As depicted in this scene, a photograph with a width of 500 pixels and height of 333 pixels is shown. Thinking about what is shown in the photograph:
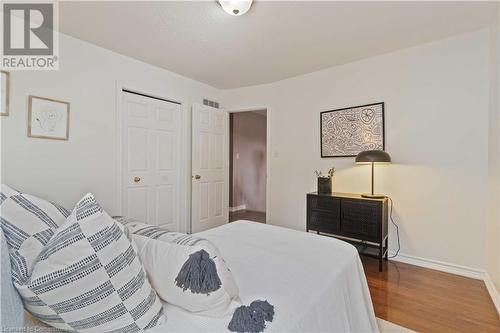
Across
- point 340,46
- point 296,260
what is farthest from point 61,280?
point 340,46

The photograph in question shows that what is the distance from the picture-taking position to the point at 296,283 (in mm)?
1102

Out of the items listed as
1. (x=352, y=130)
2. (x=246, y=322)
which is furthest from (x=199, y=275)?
(x=352, y=130)

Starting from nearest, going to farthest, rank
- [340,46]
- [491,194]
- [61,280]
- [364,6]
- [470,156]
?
1. [61,280]
2. [364,6]
3. [491,194]
4. [470,156]
5. [340,46]

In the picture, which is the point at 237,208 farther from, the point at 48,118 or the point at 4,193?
the point at 4,193

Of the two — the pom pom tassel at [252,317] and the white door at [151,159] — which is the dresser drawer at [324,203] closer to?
the white door at [151,159]

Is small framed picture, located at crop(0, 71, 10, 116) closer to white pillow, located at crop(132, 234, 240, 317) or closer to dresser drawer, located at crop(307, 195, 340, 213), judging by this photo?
white pillow, located at crop(132, 234, 240, 317)

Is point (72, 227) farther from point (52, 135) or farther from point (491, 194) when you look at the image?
point (491, 194)

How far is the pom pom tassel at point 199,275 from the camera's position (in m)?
0.84

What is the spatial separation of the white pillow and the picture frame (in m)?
2.64

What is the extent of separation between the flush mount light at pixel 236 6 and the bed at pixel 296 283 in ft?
5.86

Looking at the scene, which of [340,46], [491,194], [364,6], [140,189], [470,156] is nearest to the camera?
[364,6]

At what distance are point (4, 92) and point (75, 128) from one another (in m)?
0.59

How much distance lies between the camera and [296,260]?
53.1 inches

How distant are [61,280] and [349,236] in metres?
2.67
